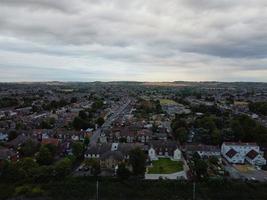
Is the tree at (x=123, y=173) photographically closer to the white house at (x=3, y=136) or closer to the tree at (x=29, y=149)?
the tree at (x=29, y=149)

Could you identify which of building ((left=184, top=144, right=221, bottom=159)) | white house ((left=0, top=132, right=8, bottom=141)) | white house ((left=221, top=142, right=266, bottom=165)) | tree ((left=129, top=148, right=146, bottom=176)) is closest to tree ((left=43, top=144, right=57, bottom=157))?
tree ((left=129, top=148, right=146, bottom=176))

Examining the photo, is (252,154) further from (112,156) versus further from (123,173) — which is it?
(123,173)

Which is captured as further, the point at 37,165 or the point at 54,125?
the point at 54,125

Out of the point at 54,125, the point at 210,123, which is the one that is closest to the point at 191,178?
the point at 210,123

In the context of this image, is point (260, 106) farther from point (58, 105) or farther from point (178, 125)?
point (58, 105)

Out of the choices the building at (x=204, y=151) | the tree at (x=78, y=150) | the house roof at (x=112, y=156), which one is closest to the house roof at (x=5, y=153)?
the tree at (x=78, y=150)

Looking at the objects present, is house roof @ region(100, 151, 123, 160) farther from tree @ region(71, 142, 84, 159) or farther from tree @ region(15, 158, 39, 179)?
tree @ region(15, 158, 39, 179)
